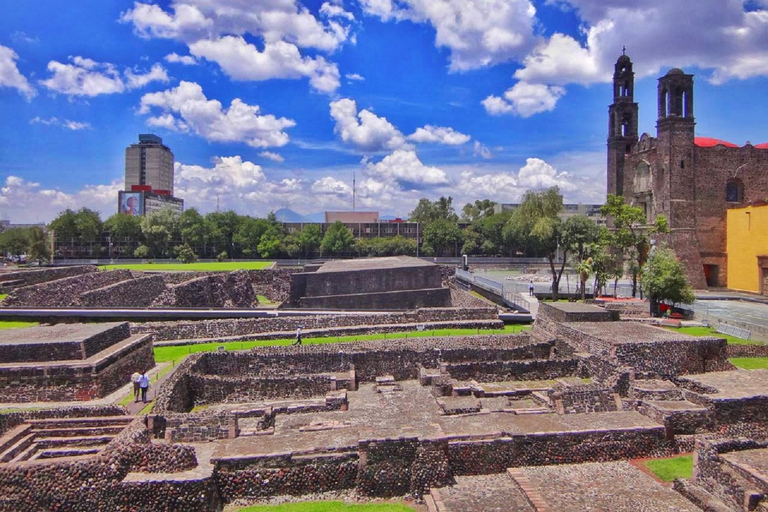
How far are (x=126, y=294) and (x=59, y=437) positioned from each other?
22.5 m

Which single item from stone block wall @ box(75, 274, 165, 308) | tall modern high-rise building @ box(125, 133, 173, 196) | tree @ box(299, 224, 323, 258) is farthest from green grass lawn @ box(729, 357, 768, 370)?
tall modern high-rise building @ box(125, 133, 173, 196)

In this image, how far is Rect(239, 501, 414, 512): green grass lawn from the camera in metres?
10.8

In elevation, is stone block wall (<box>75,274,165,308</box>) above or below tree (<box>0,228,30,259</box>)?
below

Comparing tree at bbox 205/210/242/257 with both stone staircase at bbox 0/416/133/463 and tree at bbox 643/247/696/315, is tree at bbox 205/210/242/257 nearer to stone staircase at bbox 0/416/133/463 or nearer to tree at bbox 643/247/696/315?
tree at bbox 643/247/696/315

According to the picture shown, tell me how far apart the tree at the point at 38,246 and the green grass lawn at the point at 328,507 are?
64.4m

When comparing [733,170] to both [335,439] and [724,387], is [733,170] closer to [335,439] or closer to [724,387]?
[724,387]

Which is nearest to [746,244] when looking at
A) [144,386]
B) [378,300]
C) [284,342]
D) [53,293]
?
[378,300]

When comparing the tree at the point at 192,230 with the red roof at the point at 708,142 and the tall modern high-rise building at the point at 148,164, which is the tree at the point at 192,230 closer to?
the red roof at the point at 708,142

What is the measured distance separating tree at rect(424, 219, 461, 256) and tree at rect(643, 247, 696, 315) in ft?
171

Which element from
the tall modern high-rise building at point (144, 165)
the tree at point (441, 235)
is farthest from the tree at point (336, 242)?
the tall modern high-rise building at point (144, 165)

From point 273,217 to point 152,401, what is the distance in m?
76.8

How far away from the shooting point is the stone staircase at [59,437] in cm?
1220

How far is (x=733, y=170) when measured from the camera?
140ft

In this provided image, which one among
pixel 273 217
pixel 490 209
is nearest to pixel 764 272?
pixel 490 209
